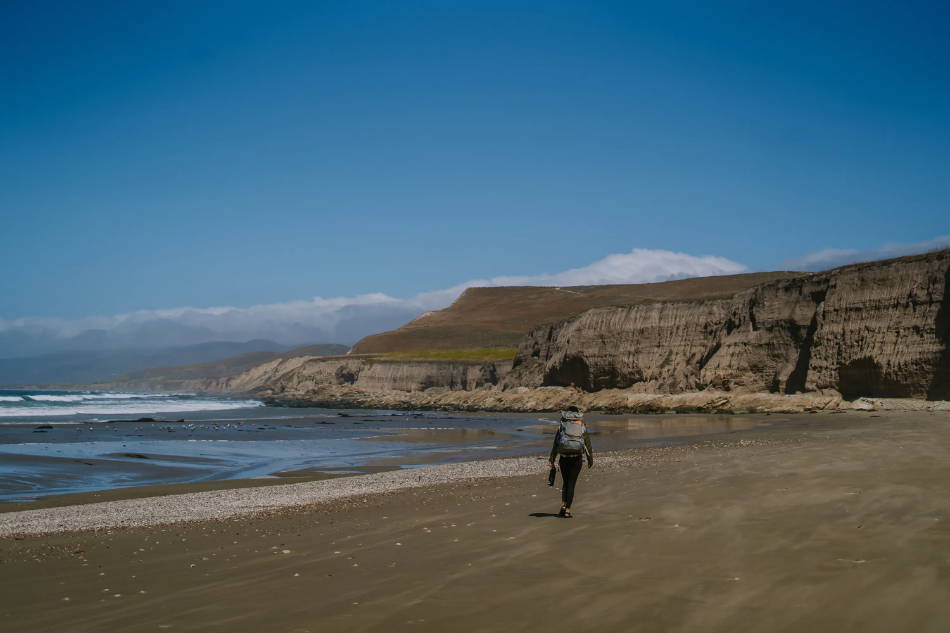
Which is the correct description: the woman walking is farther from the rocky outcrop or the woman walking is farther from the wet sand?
the rocky outcrop

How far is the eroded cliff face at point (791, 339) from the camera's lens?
133 feet

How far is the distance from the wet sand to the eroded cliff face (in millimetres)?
30340

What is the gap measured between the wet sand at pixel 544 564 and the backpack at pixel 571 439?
37.2 inches

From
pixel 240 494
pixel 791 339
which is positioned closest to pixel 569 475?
pixel 240 494

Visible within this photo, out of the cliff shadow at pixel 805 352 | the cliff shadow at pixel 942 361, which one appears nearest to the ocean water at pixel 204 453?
the cliff shadow at pixel 805 352

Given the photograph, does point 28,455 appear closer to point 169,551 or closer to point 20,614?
point 169,551

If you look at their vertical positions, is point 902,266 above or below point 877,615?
above

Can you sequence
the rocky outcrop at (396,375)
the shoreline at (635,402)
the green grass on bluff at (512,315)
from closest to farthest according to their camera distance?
the shoreline at (635,402)
the rocky outcrop at (396,375)
the green grass on bluff at (512,315)

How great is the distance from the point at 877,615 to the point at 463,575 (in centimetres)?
365

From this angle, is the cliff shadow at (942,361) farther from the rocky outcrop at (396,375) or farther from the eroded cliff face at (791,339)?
the rocky outcrop at (396,375)

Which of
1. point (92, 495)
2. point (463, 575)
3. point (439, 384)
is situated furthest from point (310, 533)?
point (439, 384)

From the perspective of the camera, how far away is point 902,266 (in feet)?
142

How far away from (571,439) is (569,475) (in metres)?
0.77

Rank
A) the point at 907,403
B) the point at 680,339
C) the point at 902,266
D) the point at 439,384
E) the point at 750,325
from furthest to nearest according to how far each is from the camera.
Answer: the point at 439,384 → the point at 680,339 → the point at 750,325 → the point at 902,266 → the point at 907,403
